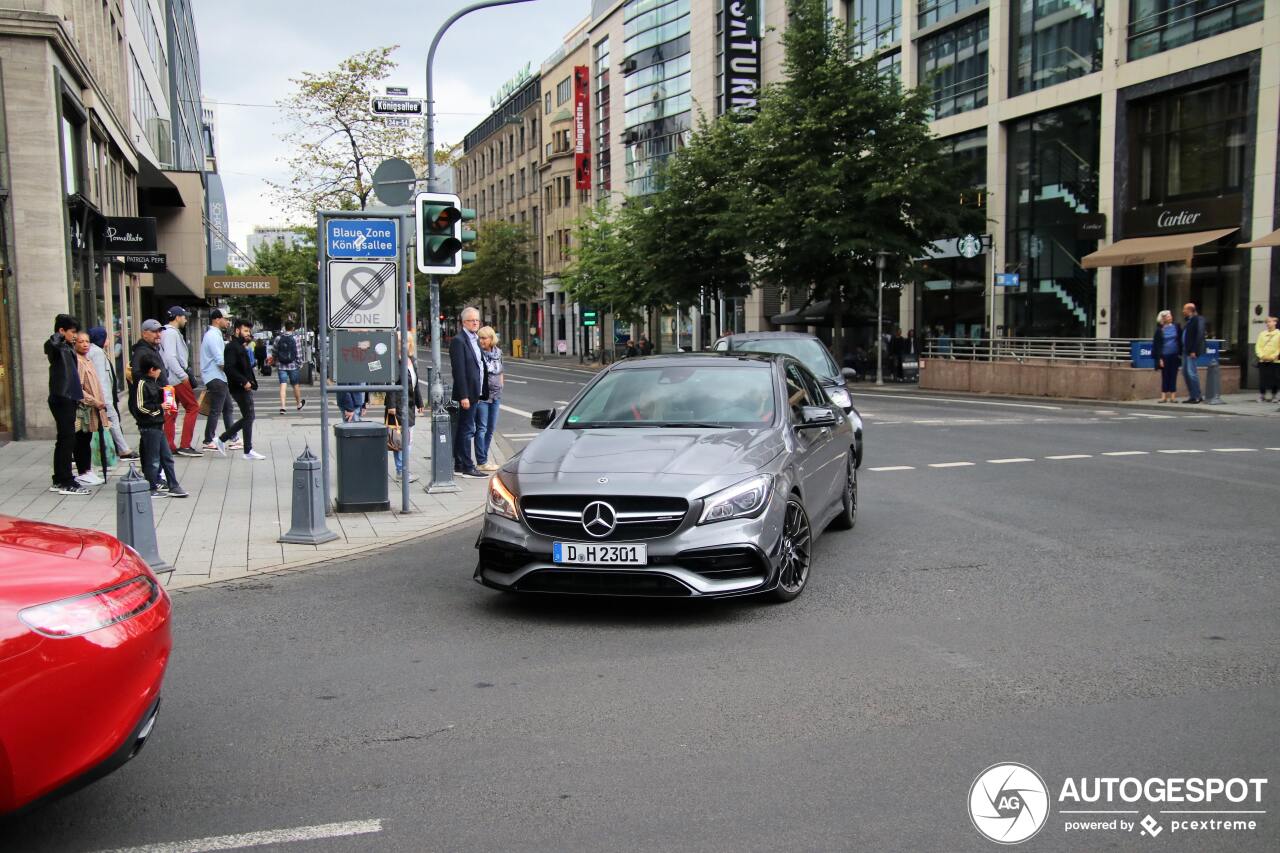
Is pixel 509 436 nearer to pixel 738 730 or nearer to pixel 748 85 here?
pixel 738 730

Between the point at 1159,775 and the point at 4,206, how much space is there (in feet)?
56.1

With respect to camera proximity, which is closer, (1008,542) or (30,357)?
(1008,542)

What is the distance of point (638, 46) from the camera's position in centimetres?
6556

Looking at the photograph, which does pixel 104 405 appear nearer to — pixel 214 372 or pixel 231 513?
pixel 231 513

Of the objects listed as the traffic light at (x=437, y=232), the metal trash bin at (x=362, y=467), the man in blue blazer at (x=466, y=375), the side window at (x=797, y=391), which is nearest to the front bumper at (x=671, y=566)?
the side window at (x=797, y=391)

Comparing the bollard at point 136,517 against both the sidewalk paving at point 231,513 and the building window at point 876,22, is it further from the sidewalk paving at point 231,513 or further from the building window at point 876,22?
the building window at point 876,22

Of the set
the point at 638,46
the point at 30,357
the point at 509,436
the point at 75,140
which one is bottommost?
the point at 509,436

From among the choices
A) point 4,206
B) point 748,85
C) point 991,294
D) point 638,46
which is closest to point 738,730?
point 4,206

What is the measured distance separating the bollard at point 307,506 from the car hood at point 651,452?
2.57 meters

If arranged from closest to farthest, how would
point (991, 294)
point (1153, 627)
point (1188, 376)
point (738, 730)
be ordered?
1. point (738, 730)
2. point (1153, 627)
3. point (1188, 376)
4. point (991, 294)

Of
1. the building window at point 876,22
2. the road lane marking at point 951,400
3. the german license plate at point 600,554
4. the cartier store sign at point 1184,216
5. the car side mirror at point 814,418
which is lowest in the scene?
the road lane marking at point 951,400

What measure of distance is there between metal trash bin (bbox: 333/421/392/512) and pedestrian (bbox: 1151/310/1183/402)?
17.6 metres

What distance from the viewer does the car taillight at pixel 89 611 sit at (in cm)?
313

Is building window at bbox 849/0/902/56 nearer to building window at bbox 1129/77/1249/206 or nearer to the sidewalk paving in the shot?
building window at bbox 1129/77/1249/206
